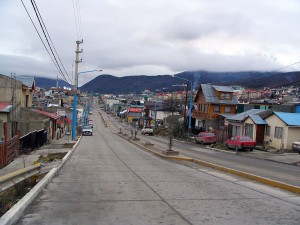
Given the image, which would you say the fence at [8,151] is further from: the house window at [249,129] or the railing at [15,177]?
the house window at [249,129]

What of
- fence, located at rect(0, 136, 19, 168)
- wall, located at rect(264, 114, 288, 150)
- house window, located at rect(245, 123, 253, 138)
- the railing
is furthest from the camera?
house window, located at rect(245, 123, 253, 138)

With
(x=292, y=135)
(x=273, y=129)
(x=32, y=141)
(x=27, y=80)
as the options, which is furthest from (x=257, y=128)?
(x=27, y=80)

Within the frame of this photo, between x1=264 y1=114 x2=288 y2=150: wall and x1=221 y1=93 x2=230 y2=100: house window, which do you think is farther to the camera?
x1=221 y1=93 x2=230 y2=100: house window

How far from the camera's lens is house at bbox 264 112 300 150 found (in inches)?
1470

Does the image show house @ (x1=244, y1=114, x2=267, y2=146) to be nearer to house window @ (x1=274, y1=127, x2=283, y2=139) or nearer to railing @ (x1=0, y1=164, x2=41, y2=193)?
house window @ (x1=274, y1=127, x2=283, y2=139)

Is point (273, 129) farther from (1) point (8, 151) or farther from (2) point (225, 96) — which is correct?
(2) point (225, 96)

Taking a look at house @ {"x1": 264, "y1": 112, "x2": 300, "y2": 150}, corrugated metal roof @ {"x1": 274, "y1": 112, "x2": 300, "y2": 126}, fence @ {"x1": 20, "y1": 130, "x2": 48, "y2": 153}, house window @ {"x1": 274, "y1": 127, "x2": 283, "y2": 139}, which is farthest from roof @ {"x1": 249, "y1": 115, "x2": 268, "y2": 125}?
fence @ {"x1": 20, "y1": 130, "x2": 48, "y2": 153}

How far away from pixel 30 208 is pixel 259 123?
3622 centimetres

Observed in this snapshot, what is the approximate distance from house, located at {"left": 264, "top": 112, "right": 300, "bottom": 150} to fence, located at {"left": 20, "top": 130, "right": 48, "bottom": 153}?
21.5m

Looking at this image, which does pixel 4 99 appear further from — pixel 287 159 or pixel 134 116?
pixel 134 116

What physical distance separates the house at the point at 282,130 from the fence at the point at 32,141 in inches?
846

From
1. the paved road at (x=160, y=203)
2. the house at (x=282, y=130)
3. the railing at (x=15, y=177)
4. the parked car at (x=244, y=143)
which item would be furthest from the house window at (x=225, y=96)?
the railing at (x=15, y=177)

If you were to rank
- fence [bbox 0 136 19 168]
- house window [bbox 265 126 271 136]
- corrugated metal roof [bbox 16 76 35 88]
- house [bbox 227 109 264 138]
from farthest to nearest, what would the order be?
corrugated metal roof [bbox 16 76 35 88], house [bbox 227 109 264 138], house window [bbox 265 126 271 136], fence [bbox 0 136 19 168]

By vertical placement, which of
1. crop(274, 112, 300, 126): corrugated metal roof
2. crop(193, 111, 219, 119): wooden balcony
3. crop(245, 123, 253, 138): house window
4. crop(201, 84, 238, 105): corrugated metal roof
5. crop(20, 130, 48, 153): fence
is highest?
crop(201, 84, 238, 105): corrugated metal roof
